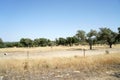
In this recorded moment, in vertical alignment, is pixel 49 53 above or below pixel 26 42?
below

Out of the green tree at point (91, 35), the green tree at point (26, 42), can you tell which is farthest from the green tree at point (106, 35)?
the green tree at point (26, 42)

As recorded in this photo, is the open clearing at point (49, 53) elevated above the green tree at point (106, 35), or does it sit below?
below

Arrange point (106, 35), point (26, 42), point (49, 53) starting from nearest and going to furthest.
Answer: point (49, 53), point (106, 35), point (26, 42)

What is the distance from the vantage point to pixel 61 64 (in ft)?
43.6

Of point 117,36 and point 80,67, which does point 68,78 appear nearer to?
point 80,67

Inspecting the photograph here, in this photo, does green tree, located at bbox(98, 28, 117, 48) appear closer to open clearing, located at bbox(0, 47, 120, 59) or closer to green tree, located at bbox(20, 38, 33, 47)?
open clearing, located at bbox(0, 47, 120, 59)

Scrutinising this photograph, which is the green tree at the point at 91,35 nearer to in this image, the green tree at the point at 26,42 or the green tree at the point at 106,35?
the green tree at the point at 106,35

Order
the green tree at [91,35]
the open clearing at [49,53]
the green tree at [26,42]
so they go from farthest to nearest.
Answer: the green tree at [26,42] → the green tree at [91,35] → the open clearing at [49,53]

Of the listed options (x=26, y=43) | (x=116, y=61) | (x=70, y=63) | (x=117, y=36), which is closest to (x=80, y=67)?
(x=70, y=63)

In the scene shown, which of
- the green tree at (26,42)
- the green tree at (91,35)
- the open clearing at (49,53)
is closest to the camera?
the open clearing at (49,53)

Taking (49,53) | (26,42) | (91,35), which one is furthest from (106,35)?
(26,42)

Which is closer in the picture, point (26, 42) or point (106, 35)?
point (106, 35)

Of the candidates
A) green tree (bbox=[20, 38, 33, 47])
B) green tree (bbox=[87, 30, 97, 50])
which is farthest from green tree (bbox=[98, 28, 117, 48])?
green tree (bbox=[20, 38, 33, 47])

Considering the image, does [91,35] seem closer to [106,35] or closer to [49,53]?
[106,35]
